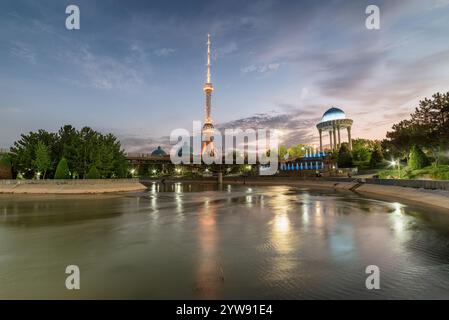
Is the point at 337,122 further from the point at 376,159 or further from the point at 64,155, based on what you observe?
the point at 64,155

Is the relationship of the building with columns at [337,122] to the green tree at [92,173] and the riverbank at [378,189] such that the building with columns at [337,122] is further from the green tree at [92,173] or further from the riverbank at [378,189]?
the green tree at [92,173]

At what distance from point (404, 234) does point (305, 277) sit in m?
9.09

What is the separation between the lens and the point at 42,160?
175 ft

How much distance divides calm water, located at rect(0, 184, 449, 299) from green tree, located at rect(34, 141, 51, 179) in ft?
144

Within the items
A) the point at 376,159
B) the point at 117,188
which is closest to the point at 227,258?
the point at 117,188

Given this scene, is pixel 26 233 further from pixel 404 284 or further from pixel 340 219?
pixel 340 219

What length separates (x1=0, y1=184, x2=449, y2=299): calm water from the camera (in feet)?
23.2

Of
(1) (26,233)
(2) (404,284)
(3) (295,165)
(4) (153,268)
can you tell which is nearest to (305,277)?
(2) (404,284)

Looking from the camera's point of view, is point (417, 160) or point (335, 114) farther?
point (335, 114)

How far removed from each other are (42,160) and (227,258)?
5770 centimetres

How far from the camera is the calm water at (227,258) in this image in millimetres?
7082

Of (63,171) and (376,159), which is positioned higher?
(376,159)

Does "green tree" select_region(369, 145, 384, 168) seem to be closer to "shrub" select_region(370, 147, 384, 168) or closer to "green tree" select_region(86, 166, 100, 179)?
"shrub" select_region(370, 147, 384, 168)
